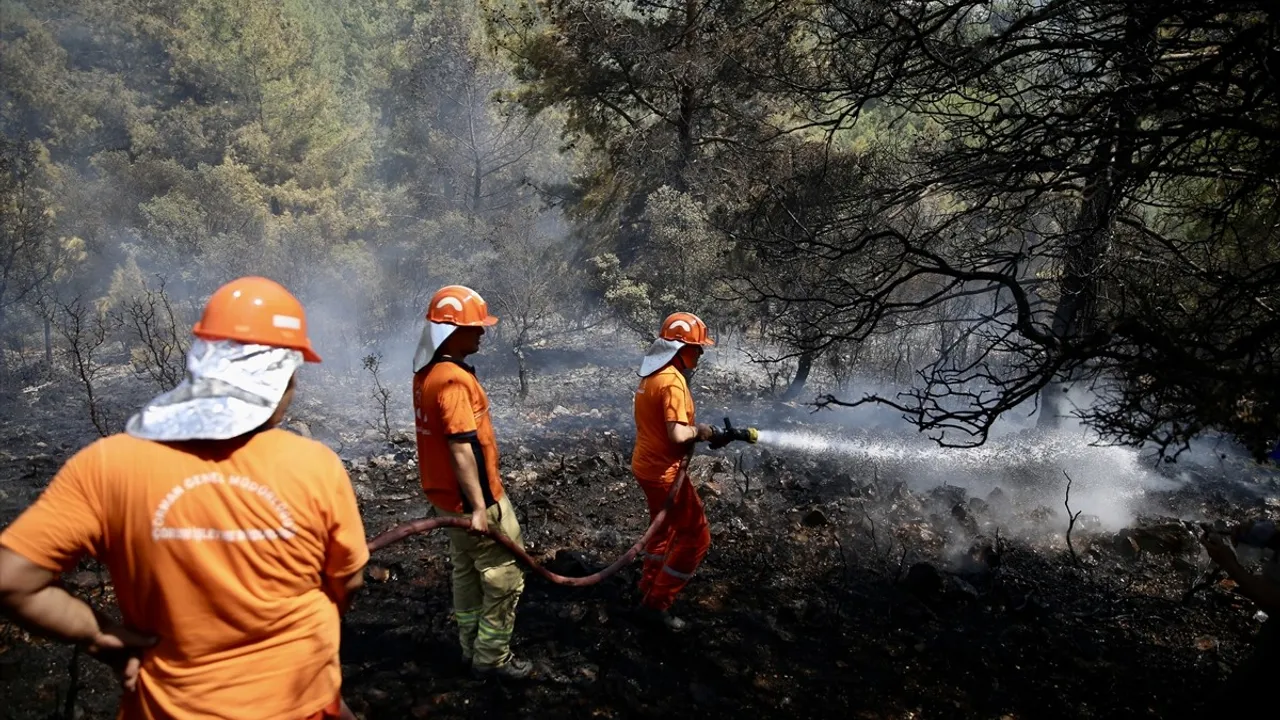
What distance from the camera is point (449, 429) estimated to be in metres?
3.45

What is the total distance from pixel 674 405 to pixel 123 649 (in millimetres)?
3103

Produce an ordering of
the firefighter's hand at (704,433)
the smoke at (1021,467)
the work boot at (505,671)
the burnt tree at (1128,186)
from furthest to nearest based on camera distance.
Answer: the smoke at (1021,467)
the firefighter's hand at (704,433)
the work boot at (505,671)
the burnt tree at (1128,186)

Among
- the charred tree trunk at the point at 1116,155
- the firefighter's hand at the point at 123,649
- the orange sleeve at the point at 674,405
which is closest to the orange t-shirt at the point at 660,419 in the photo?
the orange sleeve at the point at 674,405

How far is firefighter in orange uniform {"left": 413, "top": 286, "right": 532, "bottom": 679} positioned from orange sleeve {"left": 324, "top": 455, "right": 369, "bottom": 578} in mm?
1346

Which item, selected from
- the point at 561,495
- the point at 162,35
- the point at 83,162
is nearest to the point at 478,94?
the point at 162,35

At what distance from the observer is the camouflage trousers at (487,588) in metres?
3.73

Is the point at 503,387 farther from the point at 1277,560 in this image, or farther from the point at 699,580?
the point at 1277,560

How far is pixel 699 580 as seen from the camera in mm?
5312

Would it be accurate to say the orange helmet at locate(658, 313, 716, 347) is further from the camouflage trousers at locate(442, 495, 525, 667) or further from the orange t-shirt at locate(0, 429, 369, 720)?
the orange t-shirt at locate(0, 429, 369, 720)

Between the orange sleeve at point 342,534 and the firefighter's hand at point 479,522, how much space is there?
133 cm

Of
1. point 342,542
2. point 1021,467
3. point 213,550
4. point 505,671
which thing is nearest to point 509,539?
point 505,671

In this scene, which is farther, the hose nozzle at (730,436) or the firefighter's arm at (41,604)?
the hose nozzle at (730,436)

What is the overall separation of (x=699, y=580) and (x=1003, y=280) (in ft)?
10.1

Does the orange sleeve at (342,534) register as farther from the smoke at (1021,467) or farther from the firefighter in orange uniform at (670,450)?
the smoke at (1021,467)
